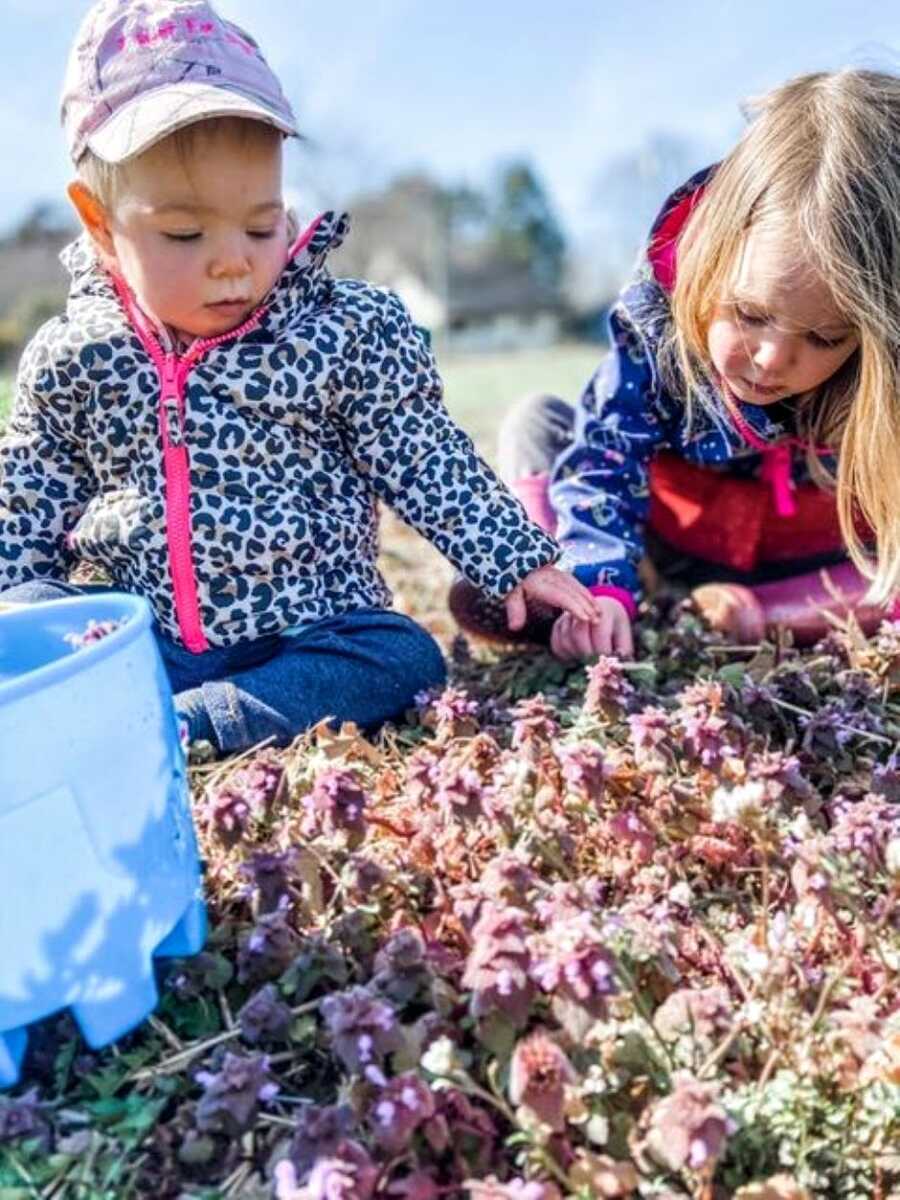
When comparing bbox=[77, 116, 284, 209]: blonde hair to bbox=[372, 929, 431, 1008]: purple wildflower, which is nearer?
bbox=[372, 929, 431, 1008]: purple wildflower

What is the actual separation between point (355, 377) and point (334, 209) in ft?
1.21

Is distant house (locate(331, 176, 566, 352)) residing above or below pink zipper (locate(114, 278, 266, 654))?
below

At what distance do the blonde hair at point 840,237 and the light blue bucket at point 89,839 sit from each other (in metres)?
1.40

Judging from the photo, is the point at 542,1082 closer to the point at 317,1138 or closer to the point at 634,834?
the point at 317,1138

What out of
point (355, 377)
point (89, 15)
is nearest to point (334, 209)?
point (355, 377)

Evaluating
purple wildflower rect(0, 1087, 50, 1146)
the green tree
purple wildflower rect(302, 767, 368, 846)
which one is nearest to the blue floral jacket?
purple wildflower rect(302, 767, 368, 846)

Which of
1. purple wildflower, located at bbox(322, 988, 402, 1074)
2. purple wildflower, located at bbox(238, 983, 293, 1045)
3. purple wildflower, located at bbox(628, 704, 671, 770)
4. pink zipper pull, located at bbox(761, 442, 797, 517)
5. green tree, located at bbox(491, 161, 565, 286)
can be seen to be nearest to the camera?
purple wildflower, located at bbox(322, 988, 402, 1074)

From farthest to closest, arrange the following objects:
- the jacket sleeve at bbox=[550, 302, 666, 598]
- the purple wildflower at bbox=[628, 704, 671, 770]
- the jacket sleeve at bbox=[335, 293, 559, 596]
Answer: the jacket sleeve at bbox=[550, 302, 666, 598]
the jacket sleeve at bbox=[335, 293, 559, 596]
the purple wildflower at bbox=[628, 704, 671, 770]

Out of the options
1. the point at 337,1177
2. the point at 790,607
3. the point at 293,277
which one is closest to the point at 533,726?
the point at 337,1177

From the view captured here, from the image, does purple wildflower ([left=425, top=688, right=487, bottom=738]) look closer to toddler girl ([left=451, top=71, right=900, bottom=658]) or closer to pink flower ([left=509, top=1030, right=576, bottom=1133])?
toddler girl ([left=451, top=71, right=900, bottom=658])

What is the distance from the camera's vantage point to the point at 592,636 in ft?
8.38

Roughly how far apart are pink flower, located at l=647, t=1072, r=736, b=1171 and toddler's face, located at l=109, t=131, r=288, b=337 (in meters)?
1.46

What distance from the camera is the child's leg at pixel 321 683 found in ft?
7.18

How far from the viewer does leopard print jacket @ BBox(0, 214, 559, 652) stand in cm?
228
